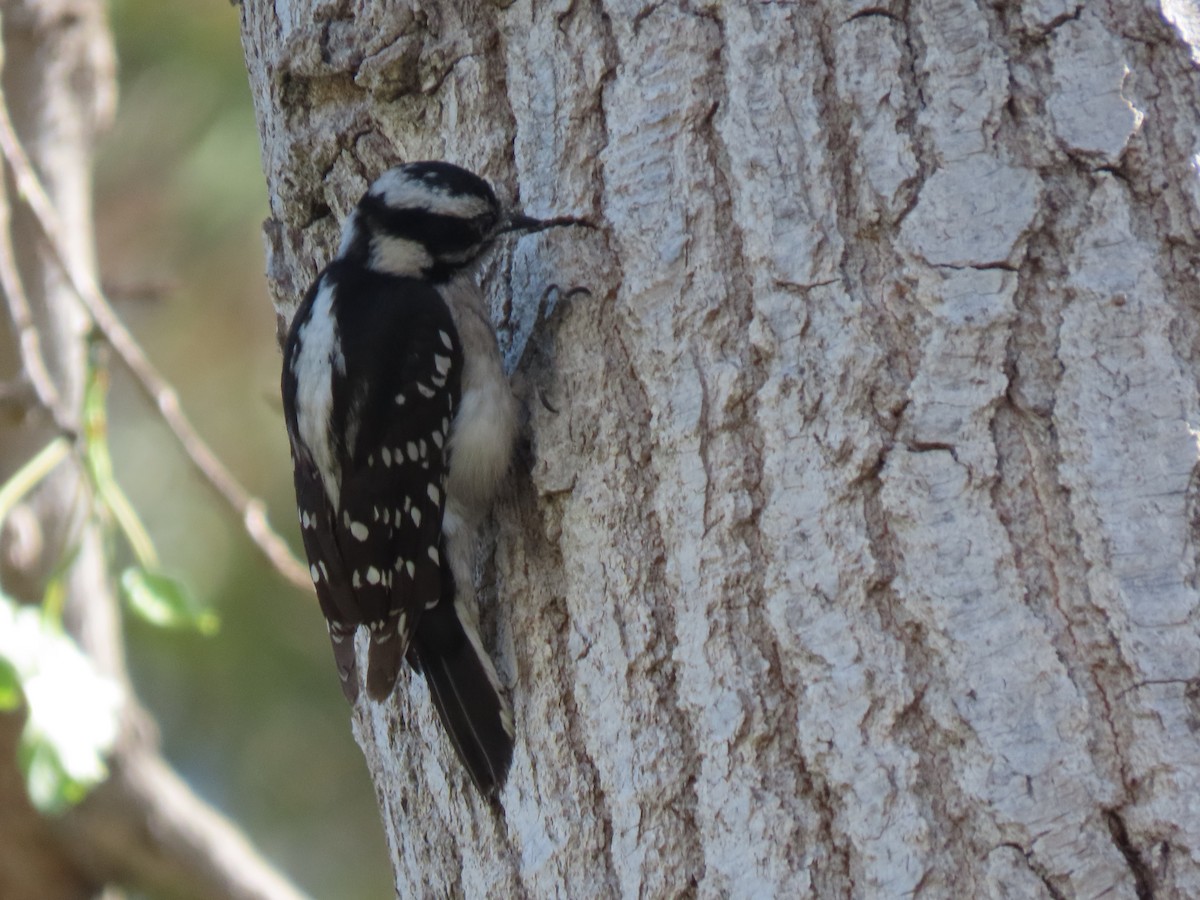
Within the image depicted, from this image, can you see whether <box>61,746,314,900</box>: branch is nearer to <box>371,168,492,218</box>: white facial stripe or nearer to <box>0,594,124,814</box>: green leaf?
<box>0,594,124,814</box>: green leaf

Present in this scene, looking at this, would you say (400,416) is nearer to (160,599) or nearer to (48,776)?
(160,599)

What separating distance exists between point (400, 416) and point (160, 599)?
585 mm

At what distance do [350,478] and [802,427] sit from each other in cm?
97

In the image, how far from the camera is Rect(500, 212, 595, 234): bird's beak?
2037 millimetres

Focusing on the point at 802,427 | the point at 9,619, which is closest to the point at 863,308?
the point at 802,427

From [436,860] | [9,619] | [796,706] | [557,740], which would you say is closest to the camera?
[796,706]

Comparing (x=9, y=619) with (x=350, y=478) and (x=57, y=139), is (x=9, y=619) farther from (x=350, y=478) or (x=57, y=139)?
(x=57, y=139)

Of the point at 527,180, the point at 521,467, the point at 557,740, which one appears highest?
the point at 527,180

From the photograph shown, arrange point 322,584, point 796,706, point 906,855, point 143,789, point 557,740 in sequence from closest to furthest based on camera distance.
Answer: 1. point 906,855
2. point 796,706
3. point 557,740
4. point 322,584
5. point 143,789

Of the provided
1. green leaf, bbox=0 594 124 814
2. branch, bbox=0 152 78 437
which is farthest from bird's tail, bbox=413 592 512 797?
branch, bbox=0 152 78 437

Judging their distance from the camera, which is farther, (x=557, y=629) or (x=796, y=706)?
(x=557, y=629)

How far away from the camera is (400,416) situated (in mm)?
2453

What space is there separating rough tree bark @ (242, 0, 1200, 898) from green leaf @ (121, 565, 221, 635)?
76cm

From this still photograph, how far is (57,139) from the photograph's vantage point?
381 cm
